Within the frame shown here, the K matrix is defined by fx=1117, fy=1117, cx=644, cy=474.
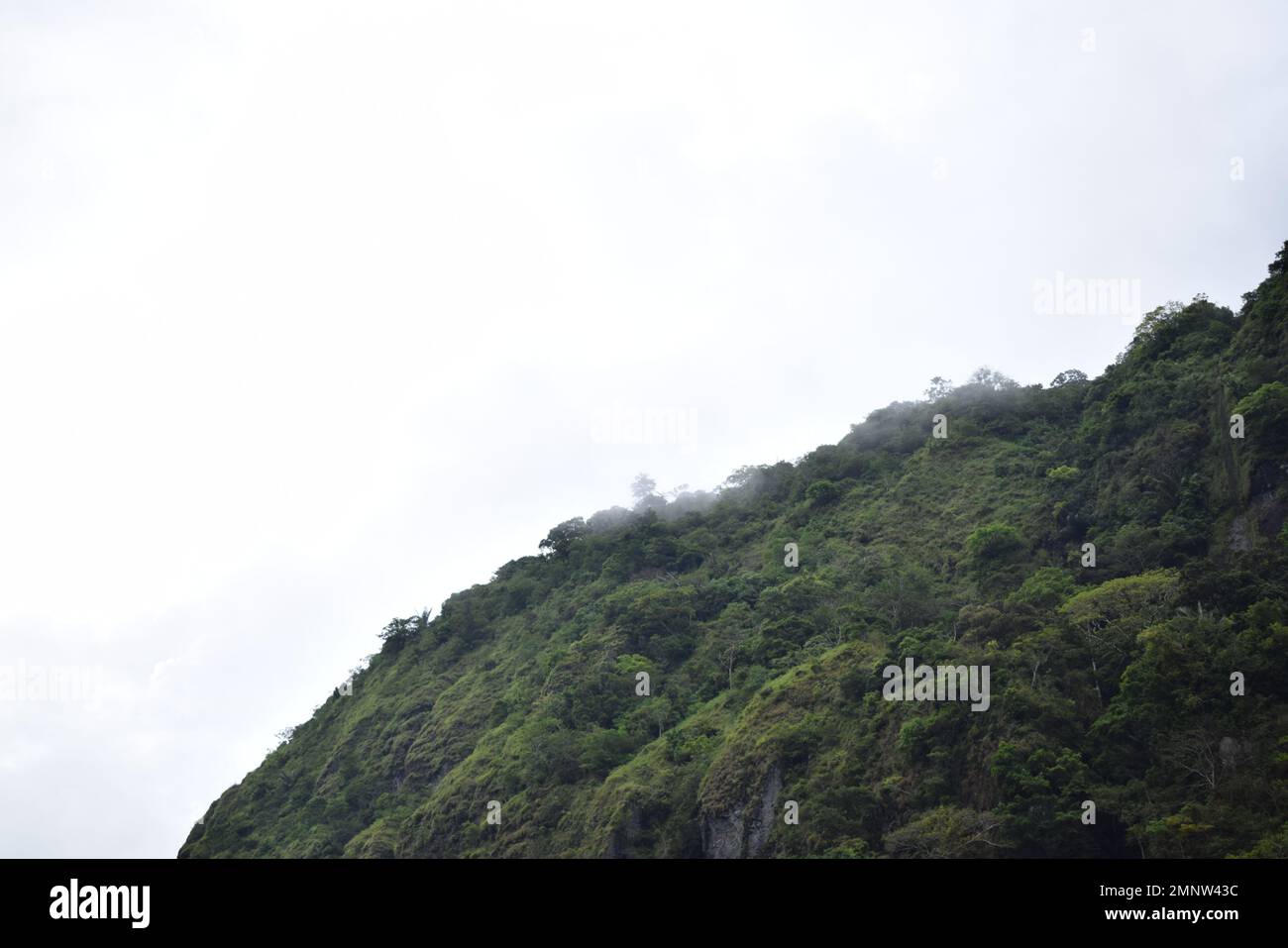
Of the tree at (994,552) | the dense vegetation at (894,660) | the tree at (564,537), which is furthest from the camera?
the tree at (564,537)

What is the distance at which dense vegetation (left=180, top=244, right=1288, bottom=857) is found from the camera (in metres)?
30.0

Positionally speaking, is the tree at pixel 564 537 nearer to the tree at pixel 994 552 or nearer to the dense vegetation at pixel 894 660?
the dense vegetation at pixel 894 660

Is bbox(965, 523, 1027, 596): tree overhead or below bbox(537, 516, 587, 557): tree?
below

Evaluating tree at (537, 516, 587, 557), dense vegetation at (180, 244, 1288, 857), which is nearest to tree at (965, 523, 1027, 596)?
dense vegetation at (180, 244, 1288, 857)

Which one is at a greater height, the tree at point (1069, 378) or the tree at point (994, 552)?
the tree at point (1069, 378)

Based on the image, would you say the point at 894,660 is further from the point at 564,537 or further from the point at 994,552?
the point at 564,537

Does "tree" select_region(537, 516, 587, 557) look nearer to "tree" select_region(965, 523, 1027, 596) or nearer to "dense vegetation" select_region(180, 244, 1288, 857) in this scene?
"dense vegetation" select_region(180, 244, 1288, 857)

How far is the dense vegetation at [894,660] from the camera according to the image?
1180 inches

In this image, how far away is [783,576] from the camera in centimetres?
5575

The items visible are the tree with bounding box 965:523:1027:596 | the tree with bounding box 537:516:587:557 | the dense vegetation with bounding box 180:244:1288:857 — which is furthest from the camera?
the tree with bounding box 537:516:587:557


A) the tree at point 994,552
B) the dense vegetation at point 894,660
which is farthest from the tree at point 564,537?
the tree at point 994,552
